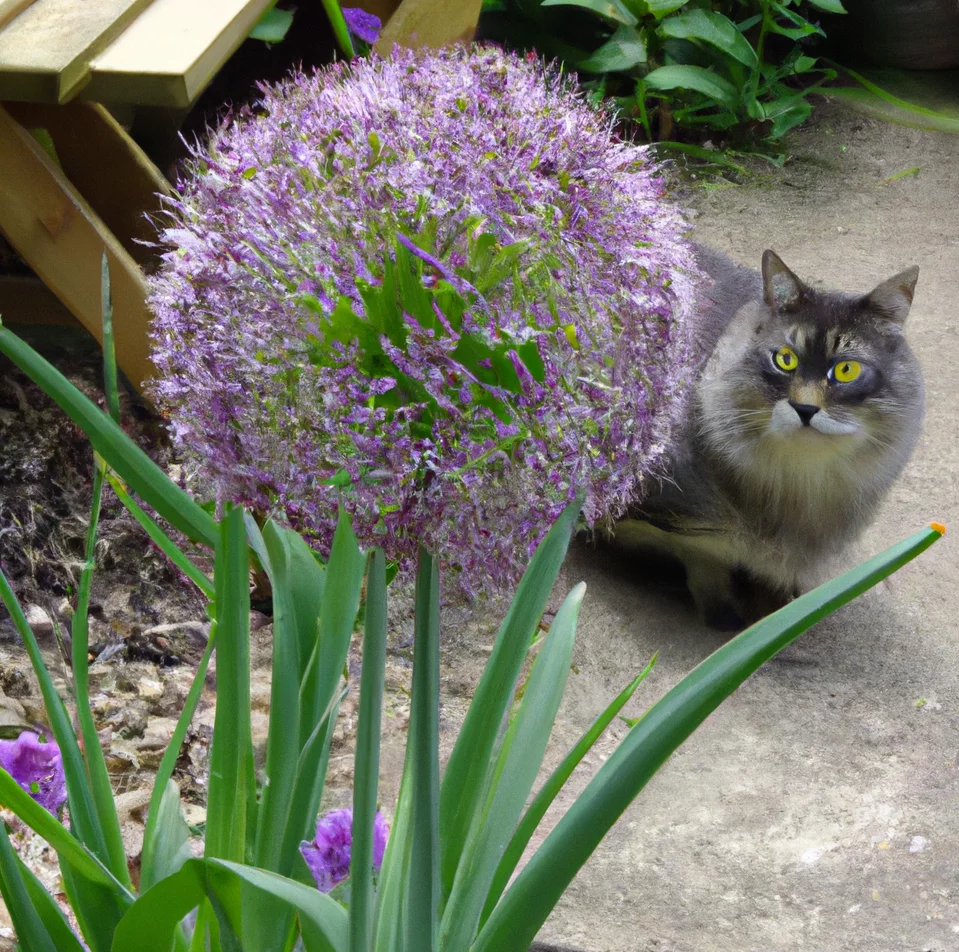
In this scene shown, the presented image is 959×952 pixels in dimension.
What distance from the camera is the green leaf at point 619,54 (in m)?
3.52

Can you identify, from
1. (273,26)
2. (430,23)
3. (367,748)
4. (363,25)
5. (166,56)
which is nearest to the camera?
(367,748)

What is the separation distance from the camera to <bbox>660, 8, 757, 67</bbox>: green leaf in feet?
11.5

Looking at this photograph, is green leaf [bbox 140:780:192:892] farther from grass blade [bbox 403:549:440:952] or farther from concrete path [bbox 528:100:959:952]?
concrete path [bbox 528:100:959:952]

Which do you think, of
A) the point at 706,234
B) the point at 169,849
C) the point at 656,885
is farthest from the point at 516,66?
the point at 706,234

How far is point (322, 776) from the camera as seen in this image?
87 centimetres

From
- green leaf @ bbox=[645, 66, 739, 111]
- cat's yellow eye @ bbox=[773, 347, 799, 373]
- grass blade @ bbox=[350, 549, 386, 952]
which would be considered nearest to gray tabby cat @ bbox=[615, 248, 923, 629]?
cat's yellow eye @ bbox=[773, 347, 799, 373]

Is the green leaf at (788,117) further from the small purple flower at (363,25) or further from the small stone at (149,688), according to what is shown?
the small stone at (149,688)

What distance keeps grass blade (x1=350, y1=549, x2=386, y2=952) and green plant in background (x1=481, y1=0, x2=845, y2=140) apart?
10.3ft

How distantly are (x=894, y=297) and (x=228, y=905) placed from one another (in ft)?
5.19

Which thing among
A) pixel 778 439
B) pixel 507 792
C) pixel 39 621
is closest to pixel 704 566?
pixel 778 439

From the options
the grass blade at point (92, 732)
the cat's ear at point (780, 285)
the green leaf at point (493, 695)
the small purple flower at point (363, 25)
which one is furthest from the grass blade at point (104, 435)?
the small purple flower at point (363, 25)

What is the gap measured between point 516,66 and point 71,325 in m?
1.72

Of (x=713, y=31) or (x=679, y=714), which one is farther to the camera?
(x=713, y=31)

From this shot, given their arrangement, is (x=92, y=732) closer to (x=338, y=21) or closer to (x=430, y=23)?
(x=338, y=21)
